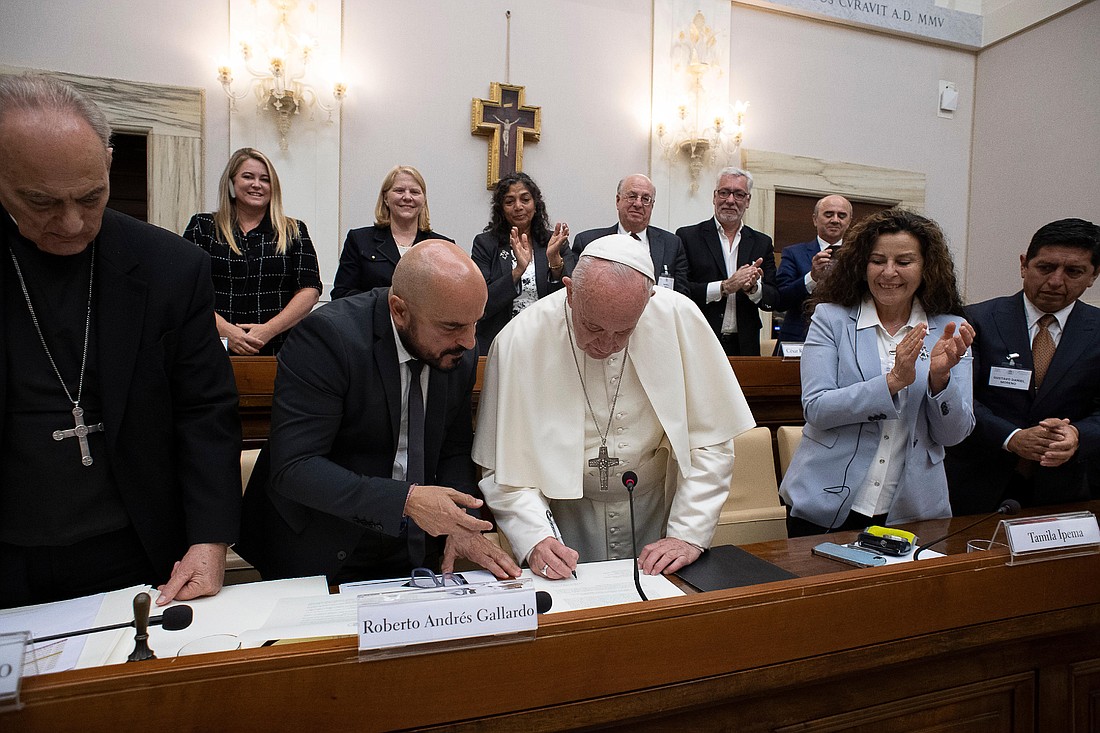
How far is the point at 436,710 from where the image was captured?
1.13 m

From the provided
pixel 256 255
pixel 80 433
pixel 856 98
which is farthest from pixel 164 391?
pixel 856 98

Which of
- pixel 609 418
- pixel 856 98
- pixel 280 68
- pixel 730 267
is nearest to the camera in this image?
pixel 609 418

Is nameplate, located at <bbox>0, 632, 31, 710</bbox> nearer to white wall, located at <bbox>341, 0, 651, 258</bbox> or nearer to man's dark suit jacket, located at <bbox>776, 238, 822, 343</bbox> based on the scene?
man's dark suit jacket, located at <bbox>776, 238, 822, 343</bbox>

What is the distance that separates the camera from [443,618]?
1136mm

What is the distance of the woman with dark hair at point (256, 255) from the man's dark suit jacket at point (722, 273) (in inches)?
90.0

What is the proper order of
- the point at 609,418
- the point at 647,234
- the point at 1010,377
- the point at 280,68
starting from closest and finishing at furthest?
the point at 609,418 < the point at 1010,377 < the point at 647,234 < the point at 280,68

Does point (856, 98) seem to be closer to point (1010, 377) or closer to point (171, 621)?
point (1010, 377)

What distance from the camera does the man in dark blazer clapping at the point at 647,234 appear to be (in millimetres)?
4191

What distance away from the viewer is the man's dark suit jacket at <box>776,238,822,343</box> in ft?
14.5

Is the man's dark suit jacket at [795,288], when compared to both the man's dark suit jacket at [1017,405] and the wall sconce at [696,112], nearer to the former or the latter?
the man's dark suit jacket at [1017,405]

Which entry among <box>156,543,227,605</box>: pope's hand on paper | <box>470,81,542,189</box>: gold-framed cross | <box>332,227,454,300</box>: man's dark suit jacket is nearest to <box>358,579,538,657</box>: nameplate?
<box>156,543,227,605</box>: pope's hand on paper

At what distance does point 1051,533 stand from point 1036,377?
1.16m

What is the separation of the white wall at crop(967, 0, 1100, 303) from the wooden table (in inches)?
242

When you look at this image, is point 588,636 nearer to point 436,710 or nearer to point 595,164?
point 436,710
